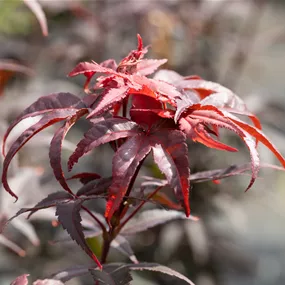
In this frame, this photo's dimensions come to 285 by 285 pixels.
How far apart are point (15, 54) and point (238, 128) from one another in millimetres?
1430

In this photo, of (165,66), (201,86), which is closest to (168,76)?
(201,86)

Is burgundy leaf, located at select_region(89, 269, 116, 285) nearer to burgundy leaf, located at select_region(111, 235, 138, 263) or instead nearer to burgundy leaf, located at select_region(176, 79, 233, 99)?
burgundy leaf, located at select_region(111, 235, 138, 263)

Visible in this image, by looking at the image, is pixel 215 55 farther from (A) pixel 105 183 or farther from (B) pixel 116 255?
(A) pixel 105 183

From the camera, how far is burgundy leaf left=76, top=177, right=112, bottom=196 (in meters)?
0.71

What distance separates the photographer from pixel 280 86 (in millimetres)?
4605

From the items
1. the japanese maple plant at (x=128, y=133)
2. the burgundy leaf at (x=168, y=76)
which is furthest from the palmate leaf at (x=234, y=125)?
the burgundy leaf at (x=168, y=76)

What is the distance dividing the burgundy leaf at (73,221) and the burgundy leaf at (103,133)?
0.17ft

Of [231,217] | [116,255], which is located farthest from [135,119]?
[231,217]

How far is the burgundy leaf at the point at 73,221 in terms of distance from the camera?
0.63 meters

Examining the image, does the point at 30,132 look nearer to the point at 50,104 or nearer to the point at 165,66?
the point at 50,104

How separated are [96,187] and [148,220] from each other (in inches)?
7.4

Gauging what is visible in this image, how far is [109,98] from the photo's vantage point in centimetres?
64

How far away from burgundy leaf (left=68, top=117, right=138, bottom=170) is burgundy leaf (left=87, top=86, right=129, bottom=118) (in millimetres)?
17

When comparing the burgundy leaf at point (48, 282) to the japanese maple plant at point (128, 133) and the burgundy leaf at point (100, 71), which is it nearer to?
the japanese maple plant at point (128, 133)
